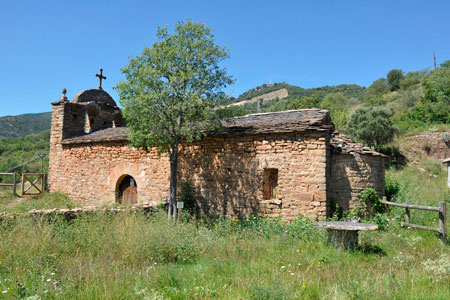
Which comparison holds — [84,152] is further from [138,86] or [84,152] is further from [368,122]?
[368,122]

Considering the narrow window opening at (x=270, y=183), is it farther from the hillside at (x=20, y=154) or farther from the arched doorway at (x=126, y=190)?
the hillside at (x=20, y=154)

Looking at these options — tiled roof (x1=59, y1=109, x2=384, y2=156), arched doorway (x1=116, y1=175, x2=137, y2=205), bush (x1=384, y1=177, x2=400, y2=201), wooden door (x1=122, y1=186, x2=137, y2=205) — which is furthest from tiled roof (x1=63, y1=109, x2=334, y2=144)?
bush (x1=384, y1=177, x2=400, y2=201)

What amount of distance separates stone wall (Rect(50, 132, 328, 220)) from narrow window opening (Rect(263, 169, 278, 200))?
153 mm

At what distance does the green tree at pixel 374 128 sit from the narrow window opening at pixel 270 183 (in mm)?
13950

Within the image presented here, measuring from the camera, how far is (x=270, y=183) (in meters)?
8.80

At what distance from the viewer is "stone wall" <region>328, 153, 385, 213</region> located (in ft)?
27.4

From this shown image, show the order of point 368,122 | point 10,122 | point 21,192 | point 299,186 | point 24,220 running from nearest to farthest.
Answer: point 24,220
point 299,186
point 21,192
point 368,122
point 10,122

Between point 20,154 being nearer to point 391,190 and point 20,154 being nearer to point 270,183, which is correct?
point 270,183

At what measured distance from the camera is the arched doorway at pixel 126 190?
11.4 m

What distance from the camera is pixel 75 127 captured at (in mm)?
14258

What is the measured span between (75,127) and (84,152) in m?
2.16

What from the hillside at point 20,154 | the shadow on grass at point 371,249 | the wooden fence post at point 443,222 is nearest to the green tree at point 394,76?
the wooden fence post at point 443,222

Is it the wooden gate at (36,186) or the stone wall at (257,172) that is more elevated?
the stone wall at (257,172)

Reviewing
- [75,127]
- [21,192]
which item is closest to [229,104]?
[75,127]
